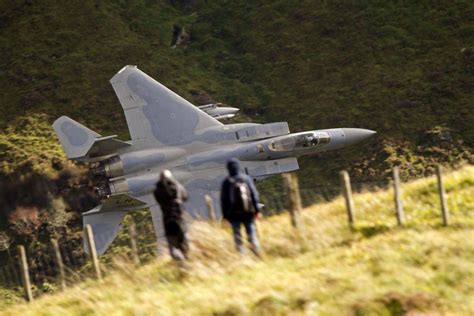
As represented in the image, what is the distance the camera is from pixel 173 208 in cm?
1728

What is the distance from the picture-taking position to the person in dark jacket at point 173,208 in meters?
17.2

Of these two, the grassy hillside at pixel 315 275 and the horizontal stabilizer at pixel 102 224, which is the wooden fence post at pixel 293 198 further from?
the horizontal stabilizer at pixel 102 224

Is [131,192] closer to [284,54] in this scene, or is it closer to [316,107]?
[316,107]

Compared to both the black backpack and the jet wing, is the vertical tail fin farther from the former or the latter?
the black backpack

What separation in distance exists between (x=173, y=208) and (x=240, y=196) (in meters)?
1.61

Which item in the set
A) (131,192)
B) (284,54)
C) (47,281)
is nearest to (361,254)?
(131,192)

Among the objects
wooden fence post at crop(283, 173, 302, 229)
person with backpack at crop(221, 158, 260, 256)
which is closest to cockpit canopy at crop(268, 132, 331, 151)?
wooden fence post at crop(283, 173, 302, 229)

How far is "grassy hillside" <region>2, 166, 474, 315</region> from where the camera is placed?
47.3 ft

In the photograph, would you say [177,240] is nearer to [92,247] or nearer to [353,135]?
[92,247]

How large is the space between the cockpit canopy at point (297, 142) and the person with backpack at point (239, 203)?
749 inches

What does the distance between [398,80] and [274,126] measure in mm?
24049

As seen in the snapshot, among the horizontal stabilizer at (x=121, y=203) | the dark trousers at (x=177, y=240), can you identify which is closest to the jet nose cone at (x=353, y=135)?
the horizontal stabilizer at (x=121, y=203)

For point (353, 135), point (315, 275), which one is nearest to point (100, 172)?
point (353, 135)

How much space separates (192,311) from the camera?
14.8m
